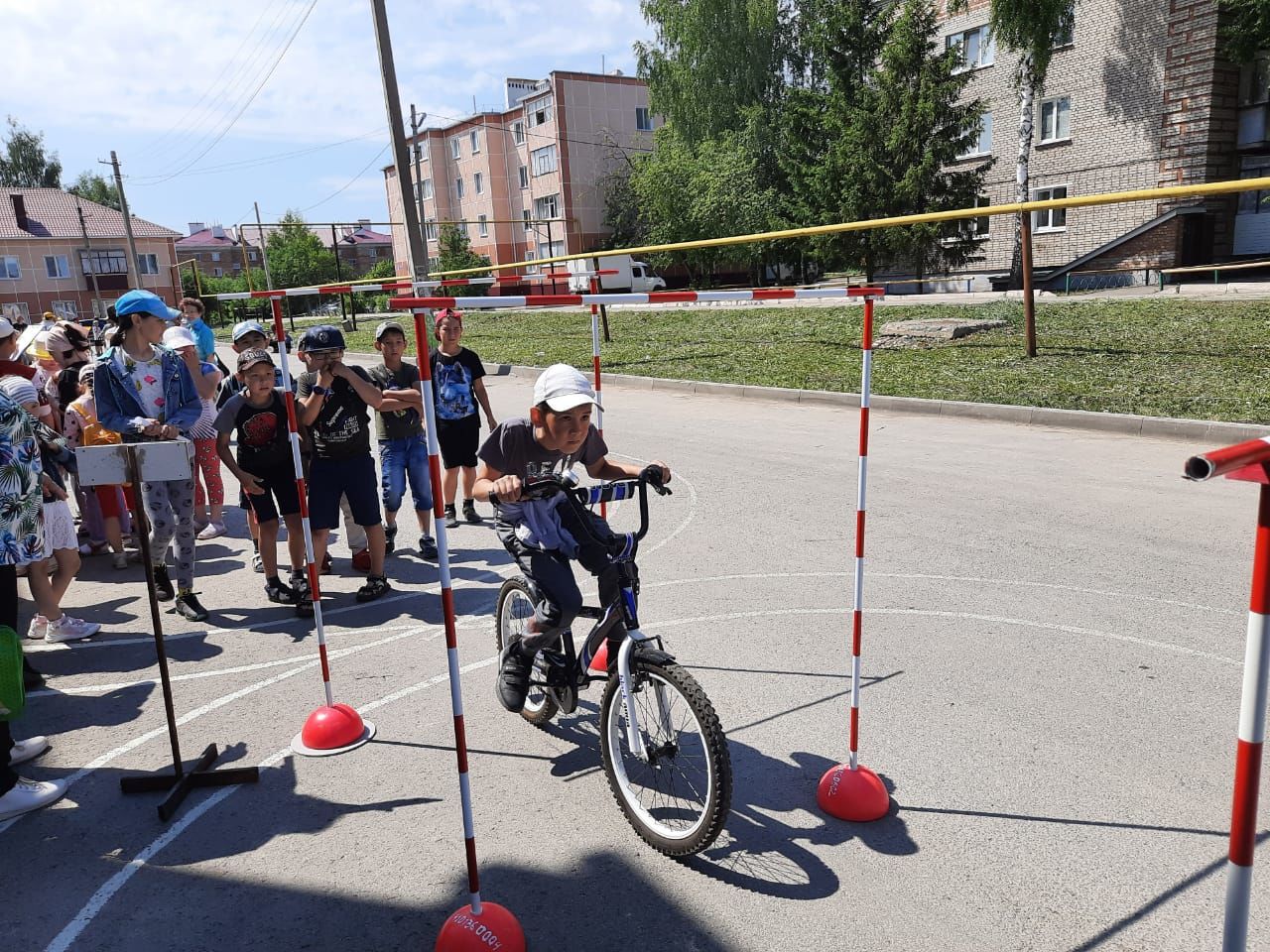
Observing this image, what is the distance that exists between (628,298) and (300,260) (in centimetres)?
8570

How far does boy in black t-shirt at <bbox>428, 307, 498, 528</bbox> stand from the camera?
25.0 feet

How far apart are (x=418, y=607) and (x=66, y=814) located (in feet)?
8.35

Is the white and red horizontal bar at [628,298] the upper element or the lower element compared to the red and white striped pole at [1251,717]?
upper

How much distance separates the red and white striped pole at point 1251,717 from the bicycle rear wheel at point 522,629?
2.73m

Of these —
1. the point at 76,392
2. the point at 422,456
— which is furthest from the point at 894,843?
the point at 76,392

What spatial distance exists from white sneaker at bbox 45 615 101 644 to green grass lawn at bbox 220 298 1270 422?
10562mm

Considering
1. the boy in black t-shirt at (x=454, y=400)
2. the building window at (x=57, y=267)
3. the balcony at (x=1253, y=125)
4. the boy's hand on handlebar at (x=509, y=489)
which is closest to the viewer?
the boy's hand on handlebar at (x=509, y=489)

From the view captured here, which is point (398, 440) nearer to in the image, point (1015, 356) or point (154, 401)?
point (154, 401)

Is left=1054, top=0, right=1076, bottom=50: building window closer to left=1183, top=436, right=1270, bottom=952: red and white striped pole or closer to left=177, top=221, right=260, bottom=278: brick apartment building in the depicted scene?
left=1183, top=436, right=1270, bottom=952: red and white striped pole

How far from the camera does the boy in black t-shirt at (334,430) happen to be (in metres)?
5.77

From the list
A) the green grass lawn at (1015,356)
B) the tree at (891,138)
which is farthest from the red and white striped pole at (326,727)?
the tree at (891,138)

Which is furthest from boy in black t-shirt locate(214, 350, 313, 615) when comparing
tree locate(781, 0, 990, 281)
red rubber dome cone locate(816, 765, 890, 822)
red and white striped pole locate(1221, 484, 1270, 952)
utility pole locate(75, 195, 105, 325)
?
utility pole locate(75, 195, 105, 325)

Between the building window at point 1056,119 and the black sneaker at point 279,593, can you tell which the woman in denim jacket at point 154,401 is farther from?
the building window at point 1056,119

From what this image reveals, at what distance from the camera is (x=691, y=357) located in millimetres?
18719
